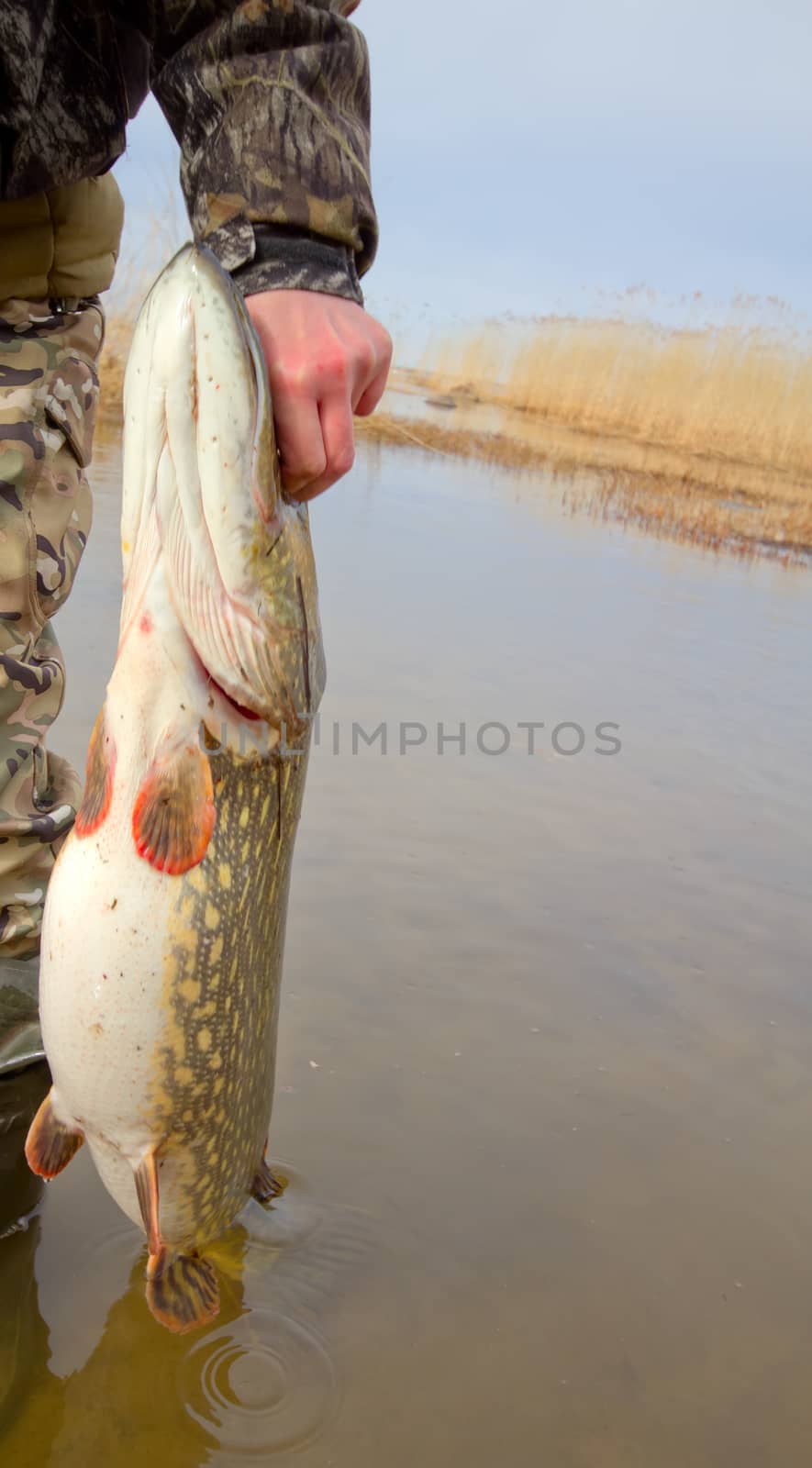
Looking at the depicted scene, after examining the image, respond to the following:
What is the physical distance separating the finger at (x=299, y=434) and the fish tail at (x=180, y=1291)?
1.10m

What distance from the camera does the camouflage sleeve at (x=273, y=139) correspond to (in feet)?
5.02

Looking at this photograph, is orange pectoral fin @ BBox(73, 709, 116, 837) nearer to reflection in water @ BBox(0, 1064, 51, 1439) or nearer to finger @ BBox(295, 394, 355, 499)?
finger @ BBox(295, 394, 355, 499)

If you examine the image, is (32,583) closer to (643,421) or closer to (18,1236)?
(18,1236)

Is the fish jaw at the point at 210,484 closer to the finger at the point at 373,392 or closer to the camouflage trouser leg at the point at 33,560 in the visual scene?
the finger at the point at 373,392

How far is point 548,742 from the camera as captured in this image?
4512 mm

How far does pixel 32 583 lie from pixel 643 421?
1845 cm

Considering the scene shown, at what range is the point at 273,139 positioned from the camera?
1545 mm

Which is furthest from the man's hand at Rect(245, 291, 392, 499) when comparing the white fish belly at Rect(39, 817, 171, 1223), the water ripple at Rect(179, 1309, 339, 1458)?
the water ripple at Rect(179, 1309, 339, 1458)

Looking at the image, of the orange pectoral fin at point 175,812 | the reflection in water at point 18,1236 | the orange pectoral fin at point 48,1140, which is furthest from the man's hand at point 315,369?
the reflection in water at point 18,1236

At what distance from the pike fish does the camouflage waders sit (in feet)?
0.90

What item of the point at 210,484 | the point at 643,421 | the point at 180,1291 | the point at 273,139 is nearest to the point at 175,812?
the point at 210,484

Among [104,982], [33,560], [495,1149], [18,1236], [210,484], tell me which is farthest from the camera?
[495,1149]

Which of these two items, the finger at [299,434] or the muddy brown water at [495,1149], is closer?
the finger at [299,434]

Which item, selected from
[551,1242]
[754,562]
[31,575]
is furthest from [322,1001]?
[754,562]
